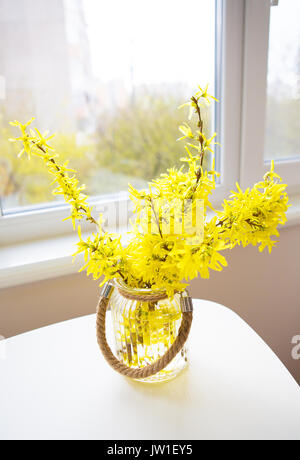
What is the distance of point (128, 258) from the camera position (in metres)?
0.59

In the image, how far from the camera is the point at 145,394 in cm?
65

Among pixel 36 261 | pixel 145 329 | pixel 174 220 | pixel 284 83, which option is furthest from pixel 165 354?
pixel 284 83

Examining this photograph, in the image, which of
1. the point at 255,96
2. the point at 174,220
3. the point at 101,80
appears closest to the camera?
the point at 174,220

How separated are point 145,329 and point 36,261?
0.40 meters

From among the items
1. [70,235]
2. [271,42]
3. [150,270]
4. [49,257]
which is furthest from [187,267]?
[271,42]

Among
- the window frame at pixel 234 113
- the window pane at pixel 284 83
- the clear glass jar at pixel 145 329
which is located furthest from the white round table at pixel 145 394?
the window pane at pixel 284 83

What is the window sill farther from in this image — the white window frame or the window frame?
the white window frame

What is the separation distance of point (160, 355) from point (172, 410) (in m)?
0.09

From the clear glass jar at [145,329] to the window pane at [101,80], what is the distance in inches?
21.2

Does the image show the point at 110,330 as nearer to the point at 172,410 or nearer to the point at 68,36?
the point at 172,410

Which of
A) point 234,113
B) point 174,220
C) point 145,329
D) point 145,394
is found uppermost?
point 234,113

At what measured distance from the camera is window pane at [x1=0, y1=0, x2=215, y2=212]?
966 mm

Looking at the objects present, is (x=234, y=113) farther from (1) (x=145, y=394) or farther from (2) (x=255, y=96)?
(1) (x=145, y=394)

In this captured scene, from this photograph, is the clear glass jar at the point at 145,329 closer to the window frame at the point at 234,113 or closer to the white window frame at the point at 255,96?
the window frame at the point at 234,113
